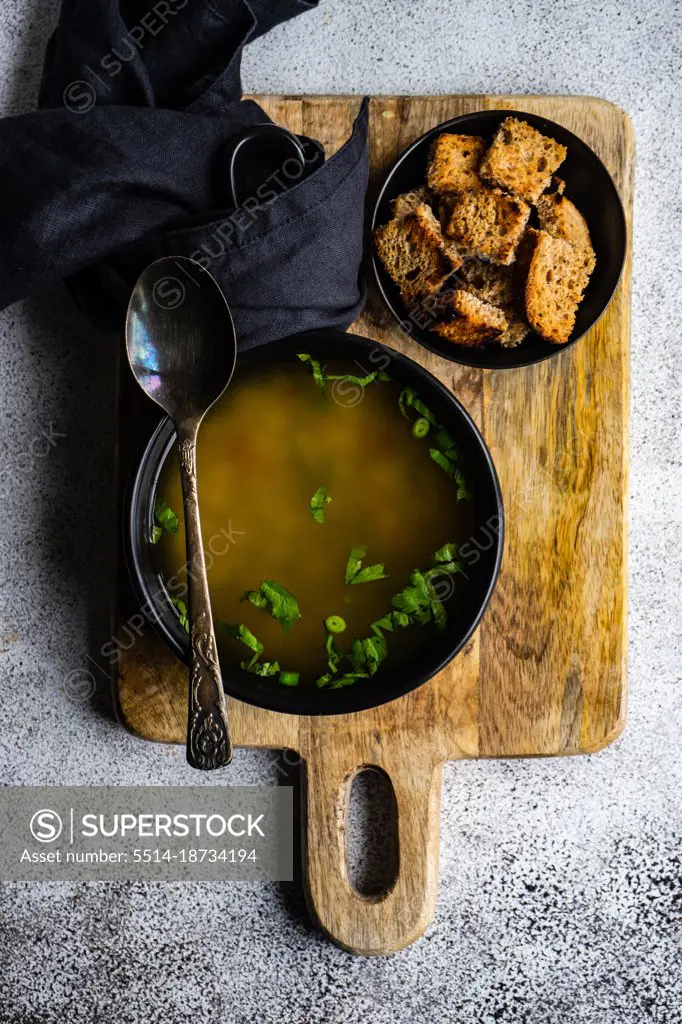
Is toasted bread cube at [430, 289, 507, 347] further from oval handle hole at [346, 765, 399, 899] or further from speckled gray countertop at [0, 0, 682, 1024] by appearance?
oval handle hole at [346, 765, 399, 899]

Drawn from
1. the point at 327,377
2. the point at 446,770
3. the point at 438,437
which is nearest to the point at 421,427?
the point at 438,437

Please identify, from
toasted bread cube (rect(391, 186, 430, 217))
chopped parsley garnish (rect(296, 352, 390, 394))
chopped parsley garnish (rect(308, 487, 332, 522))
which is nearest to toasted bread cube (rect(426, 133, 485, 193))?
toasted bread cube (rect(391, 186, 430, 217))

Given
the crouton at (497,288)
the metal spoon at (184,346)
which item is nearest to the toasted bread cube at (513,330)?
the crouton at (497,288)

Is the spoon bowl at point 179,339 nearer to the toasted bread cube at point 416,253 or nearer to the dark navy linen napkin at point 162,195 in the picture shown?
the dark navy linen napkin at point 162,195

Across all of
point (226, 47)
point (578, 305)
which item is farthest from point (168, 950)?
point (226, 47)

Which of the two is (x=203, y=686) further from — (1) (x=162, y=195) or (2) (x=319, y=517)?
(1) (x=162, y=195)

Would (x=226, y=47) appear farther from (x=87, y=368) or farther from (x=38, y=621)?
(x=38, y=621)
